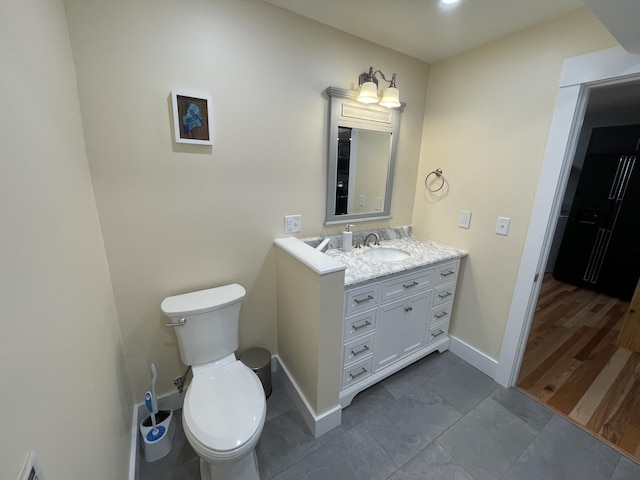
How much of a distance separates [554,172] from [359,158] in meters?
1.18

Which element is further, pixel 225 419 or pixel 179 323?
pixel 179 323

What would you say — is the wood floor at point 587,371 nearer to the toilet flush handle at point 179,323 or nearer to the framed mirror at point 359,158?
the framed mirror at point 359,158

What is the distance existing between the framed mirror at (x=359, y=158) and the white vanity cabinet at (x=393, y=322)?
2.09 feet

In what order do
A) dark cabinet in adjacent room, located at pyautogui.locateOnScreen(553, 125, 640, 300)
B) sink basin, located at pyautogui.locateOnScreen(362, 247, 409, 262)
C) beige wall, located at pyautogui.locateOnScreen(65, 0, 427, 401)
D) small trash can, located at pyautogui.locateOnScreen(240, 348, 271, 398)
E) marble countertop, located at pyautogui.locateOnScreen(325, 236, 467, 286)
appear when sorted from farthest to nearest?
dark cabinet in adjacent room, located at pyautogui.locateOnScreen(553, 125, 640, 300) → sink basin, located at pyautogui.locateOnScreen(362, 247, 409, 262) → small trash can, located at pyautogui.locateOnScreen(240, 348, 271, 398) → marble countertop, located at pyautogui.locateOnScreen(325, 236, 467, 286) → beige wall, located at pyautogui.locateOnScreen(65, 0, 427, 401)

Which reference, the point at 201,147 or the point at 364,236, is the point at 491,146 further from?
the point at 201,147

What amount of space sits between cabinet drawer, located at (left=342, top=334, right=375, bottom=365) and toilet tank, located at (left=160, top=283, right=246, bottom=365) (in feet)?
2.19

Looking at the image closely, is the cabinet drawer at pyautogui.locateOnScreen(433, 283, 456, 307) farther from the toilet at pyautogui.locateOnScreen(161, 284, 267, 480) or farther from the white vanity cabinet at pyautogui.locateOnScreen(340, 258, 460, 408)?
the toilet at pyautogui.locateOnScreen(161, 284, 267, 480)

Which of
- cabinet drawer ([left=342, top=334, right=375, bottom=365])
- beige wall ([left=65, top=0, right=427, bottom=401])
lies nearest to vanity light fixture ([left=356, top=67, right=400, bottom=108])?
beige wall ([left=65, top=0, right=427, bottom=401])

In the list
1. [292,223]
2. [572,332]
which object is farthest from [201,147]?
[572,332]

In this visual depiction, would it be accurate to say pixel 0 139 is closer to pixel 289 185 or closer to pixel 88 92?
pixel 88 92

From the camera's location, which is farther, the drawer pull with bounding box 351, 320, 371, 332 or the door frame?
the drawer pull with bounding box 351, 320, 371, 332

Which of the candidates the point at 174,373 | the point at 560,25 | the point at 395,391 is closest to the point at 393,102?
the point at 560,25

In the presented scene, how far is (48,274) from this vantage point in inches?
27.8

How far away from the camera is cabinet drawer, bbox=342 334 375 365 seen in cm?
159
